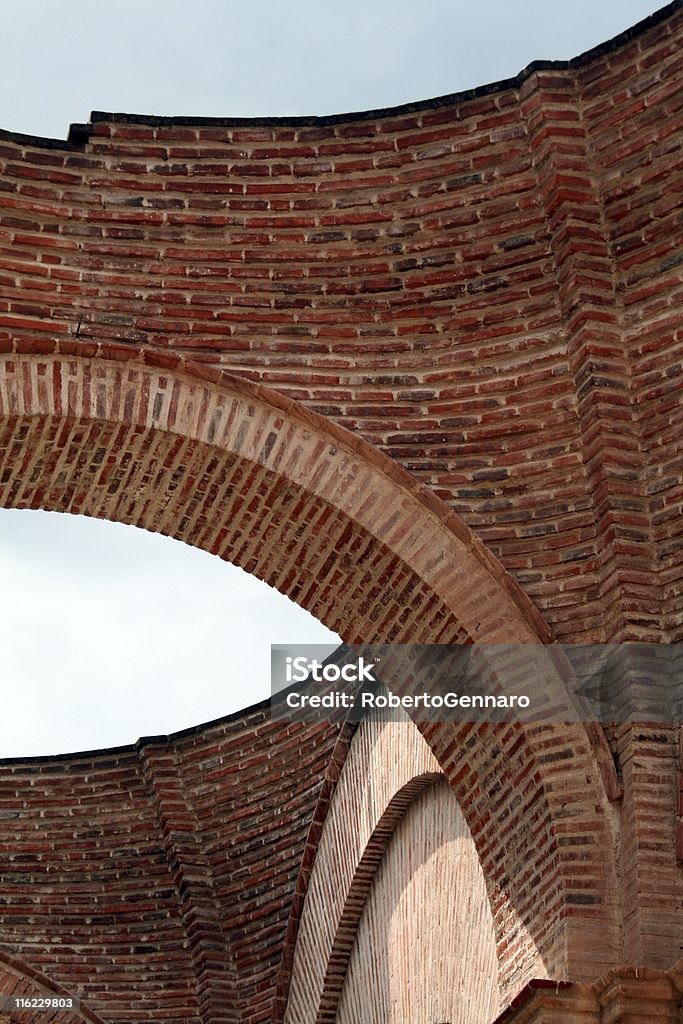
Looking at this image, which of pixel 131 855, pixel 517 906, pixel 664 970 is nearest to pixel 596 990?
pixel 664 970

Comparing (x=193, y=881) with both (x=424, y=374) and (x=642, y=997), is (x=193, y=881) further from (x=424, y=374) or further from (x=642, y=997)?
(x=642, y=997)

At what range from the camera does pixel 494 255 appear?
17.7ft

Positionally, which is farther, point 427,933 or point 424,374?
point 427,933

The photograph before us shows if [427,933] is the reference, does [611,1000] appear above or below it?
below

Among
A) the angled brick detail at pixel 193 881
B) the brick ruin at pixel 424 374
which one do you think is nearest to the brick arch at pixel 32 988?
the angled brick detail at pixel 193 881

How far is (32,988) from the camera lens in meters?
8.26

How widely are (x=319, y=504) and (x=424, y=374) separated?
1.88 ft

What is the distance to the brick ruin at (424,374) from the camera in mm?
5000

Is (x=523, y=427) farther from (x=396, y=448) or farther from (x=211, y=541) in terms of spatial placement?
(x=211, y=541)

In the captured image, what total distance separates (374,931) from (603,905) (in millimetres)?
3060

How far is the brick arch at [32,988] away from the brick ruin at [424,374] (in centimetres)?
368

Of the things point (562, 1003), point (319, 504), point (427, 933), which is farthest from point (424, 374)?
point (427, 933)

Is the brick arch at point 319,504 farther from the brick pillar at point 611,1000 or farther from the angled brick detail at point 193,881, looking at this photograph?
the angled brick detail at point 193,881

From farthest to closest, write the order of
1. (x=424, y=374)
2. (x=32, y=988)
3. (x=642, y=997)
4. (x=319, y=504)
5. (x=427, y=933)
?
1. (x=32, y=988)
2. (x=427, y=933)
3. (x=424, y=374)
4. (x=319, y=504)
5. (x=642, y=997)
